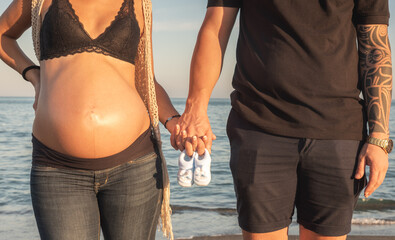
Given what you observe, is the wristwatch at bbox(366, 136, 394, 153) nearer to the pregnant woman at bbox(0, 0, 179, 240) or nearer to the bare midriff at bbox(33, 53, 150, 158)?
the pregnant woman at bbox(0, 0, 179, 240)

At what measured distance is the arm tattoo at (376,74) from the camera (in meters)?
2.26

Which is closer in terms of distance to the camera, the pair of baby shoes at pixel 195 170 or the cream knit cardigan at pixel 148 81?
the pair of baby shoes at pixel 195 170

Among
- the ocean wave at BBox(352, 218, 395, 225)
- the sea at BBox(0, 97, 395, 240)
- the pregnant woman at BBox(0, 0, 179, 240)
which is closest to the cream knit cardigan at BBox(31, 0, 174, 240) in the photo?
the pregnant woman at BBox(0, 0, 179, 240)

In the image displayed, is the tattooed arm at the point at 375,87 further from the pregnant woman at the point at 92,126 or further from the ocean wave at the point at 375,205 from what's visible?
the ocean wave at the point at 375,205

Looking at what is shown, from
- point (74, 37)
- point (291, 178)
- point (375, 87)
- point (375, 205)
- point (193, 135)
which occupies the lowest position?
point (375, 205)

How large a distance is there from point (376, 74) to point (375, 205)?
27.7 ft

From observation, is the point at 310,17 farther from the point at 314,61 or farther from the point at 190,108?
the point at 190,108

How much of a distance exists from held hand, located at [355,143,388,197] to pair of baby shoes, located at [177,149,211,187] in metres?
0.77

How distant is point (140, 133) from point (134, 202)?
1.10 feet

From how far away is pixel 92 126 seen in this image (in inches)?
81.7

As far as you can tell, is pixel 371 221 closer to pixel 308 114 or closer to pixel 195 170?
pixel 308 114

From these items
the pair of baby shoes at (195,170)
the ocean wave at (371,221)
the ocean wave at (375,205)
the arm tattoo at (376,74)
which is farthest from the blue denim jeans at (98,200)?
the ocean wave at (375,205)

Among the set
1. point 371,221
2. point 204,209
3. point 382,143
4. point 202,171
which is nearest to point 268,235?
point 202,171

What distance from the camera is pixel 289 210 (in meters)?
2.32
